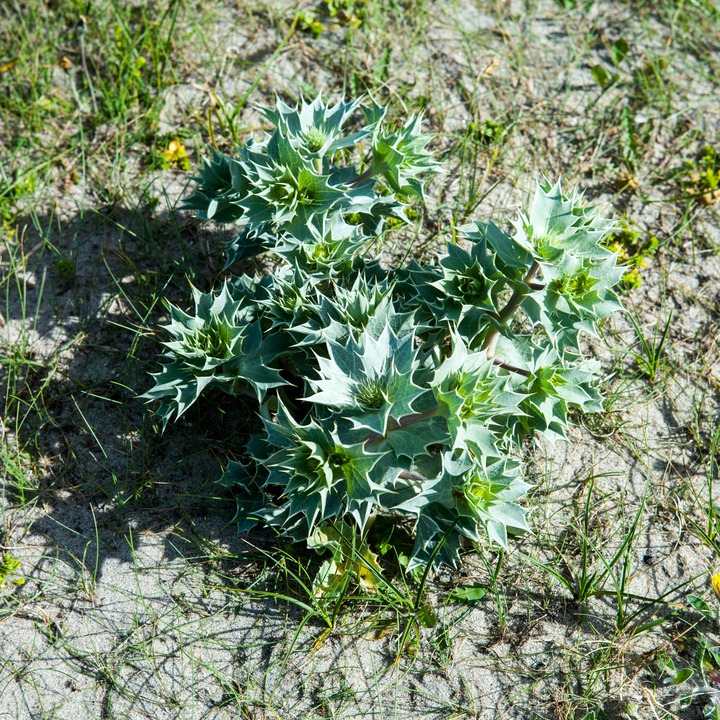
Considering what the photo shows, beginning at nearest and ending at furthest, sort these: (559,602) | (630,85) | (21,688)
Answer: (21,688)
(559,602)
(630,85)

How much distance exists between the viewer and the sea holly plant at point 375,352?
2.44 meters

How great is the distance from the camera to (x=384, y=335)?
8.16 ft

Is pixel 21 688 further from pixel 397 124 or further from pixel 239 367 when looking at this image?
pixel 397 124

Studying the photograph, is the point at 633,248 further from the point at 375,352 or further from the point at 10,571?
the point at 10,571

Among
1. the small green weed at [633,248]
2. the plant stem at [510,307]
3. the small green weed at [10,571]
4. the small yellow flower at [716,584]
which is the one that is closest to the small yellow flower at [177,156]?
the plant stem at [510,307]

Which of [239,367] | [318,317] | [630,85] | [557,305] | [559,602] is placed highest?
[630,85]

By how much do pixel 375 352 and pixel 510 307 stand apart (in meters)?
0.57

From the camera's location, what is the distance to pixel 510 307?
273 centimetres

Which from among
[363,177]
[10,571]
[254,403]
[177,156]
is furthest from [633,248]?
[10,571]

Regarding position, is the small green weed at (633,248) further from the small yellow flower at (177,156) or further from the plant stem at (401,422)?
the small yellow flower at (177,156)

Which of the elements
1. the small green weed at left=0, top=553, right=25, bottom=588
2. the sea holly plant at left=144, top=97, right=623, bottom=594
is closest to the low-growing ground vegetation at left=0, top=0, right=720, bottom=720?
the small green weed at left=0, top=553, right=25, bottom=588

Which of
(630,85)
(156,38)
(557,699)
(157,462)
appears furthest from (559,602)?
(156,38)

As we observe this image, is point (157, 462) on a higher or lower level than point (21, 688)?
higher

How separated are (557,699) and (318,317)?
Result: 5.20 ft
